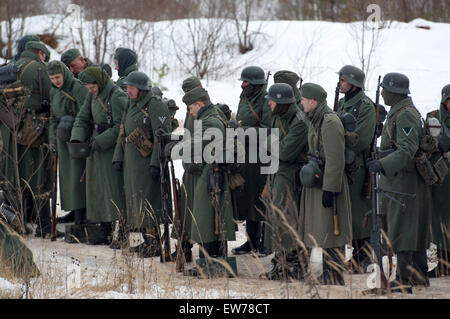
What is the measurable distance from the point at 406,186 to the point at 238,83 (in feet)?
39.0

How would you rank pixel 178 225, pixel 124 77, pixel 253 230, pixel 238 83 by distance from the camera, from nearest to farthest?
pixel 178 225 → pixel 253 230 → pixel 124 77 → pixel 238 83

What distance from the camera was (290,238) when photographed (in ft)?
22.8

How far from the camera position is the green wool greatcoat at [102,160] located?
8.50 m

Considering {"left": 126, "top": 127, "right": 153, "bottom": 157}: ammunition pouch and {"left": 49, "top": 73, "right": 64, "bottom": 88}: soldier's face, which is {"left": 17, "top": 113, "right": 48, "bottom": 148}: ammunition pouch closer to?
{"left": 49, "top": 73, "right": 64, "bottom": 88}: soldier's face

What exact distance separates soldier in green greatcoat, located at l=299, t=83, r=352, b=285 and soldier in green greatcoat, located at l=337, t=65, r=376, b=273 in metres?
0.70

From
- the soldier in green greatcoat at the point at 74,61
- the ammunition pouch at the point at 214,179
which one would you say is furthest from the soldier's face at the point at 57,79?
the ammunition pouch at the point at 214,179

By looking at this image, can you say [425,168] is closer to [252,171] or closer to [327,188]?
[327,188]

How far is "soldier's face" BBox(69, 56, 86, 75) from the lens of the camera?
9.51 metres

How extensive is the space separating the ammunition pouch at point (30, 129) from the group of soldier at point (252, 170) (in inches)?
0.8

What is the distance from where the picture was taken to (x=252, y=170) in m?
8.08

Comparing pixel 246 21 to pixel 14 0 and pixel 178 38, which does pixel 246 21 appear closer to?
pixel 178 38

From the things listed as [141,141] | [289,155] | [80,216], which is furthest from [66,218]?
[289,155]

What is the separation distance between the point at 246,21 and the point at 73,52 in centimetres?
1098

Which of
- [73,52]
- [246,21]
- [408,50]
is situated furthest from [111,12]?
[73,52]
